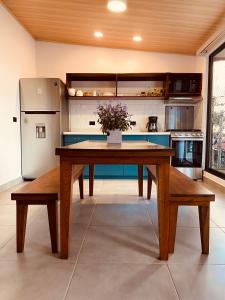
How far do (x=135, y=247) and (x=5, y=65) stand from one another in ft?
10.6

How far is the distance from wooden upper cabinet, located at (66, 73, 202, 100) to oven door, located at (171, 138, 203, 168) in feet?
2.95

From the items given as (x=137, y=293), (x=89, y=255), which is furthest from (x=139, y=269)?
(x=89, y=255)

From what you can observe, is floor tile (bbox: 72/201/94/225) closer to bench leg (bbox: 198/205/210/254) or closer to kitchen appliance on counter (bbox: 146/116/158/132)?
bench leg (bbox: 198/205/210/254)

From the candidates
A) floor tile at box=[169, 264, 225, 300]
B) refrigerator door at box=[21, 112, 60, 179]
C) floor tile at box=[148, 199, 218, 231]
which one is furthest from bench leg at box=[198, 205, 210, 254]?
refrigerator door at box=[21, 112, 60, 179]

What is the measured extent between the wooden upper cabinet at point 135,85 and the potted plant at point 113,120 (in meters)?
2.43

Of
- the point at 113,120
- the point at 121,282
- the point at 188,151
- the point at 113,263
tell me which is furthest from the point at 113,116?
the point at 188,151

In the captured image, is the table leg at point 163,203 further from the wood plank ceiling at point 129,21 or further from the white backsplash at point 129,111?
the white backsplash at point 129,111

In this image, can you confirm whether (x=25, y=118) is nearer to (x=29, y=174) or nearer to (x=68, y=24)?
(x=29, y=174)

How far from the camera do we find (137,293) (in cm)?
127

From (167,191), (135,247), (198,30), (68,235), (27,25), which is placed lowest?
(135,247)

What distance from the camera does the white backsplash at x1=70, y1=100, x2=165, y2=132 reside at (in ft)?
15.9

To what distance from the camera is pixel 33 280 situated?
1.39 meters

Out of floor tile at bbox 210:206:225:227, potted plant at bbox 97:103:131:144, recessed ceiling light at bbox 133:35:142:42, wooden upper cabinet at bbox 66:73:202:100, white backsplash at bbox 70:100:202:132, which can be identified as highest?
recessed ceiling light at bbox 133:35:142:42

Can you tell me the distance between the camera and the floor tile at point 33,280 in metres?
1.26
